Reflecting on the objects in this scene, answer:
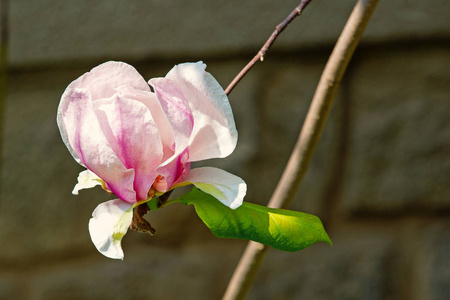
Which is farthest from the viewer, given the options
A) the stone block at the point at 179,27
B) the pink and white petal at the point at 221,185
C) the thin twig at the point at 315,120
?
the stone block at the point at 179,27

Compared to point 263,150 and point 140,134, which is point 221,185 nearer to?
point 140,134

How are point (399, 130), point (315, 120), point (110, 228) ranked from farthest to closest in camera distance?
point (399, 130) < point (315, 120) < point (110, 228)

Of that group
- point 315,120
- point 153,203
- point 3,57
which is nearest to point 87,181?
point 153,203

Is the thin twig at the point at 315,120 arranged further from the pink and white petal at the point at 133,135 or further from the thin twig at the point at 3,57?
the thin twig at the point at 3,57

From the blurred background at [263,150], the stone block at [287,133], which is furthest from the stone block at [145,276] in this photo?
the stone block at [287,133]

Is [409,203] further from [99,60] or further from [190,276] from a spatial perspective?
[99,60]

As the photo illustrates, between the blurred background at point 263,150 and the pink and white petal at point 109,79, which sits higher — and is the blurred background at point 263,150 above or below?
below

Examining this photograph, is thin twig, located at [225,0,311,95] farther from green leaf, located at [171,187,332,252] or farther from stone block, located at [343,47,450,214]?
stone block, located at [343,47,450,214]
